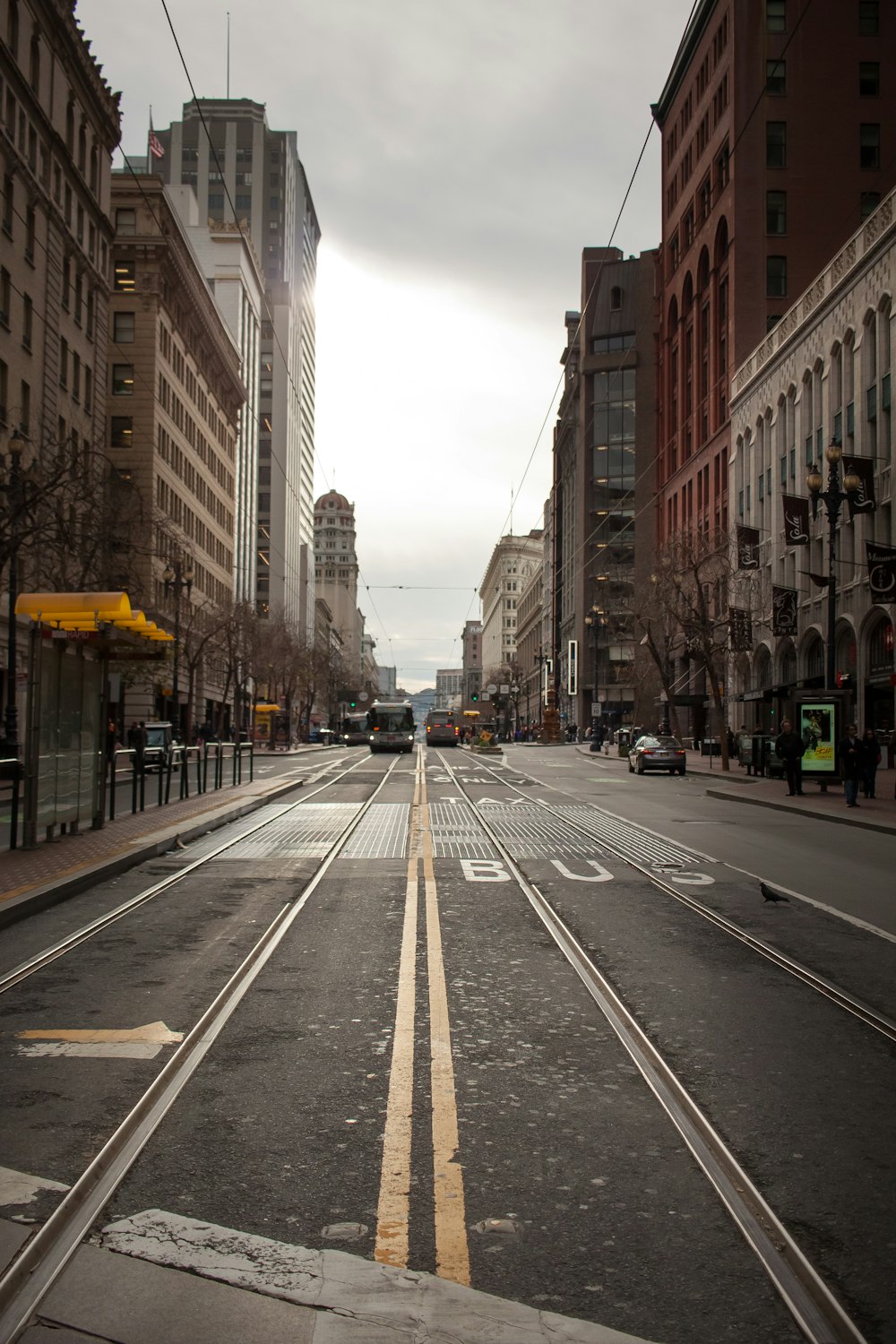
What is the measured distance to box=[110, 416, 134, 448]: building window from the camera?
61.5 meters

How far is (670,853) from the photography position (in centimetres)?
1684

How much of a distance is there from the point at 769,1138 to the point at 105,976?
195 inches

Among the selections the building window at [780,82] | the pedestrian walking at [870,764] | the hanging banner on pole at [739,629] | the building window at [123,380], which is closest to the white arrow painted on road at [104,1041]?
the pedestrian walking at [870,764]

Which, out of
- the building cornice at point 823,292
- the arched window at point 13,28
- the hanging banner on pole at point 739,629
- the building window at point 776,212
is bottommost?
the hanging banner on pole at point 739,629

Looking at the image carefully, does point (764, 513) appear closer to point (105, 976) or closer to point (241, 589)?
point (105, 976)

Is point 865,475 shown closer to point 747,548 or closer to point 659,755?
point 659,755

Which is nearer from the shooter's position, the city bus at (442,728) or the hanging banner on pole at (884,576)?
the hanging banner on pole at (884,576)

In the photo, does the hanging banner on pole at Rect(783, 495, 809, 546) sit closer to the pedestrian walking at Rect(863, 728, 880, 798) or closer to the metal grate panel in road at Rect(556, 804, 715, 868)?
the pedestrian walking at Rect(863, 728, 880, 798)

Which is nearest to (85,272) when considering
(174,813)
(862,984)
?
(174,813)

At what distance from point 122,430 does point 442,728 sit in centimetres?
4266

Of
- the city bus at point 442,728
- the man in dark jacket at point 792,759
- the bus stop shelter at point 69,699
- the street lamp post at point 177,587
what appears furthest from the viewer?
the city bus at point 442,728

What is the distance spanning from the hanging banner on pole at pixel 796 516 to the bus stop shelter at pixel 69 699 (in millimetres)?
29313

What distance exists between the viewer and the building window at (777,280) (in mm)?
62919

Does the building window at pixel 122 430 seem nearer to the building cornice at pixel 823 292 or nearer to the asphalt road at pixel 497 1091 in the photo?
the building cornice at pixel 823 292
